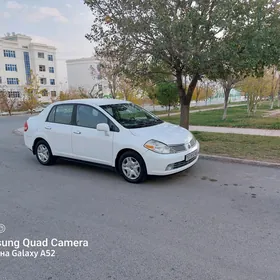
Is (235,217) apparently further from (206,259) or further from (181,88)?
(181,88)

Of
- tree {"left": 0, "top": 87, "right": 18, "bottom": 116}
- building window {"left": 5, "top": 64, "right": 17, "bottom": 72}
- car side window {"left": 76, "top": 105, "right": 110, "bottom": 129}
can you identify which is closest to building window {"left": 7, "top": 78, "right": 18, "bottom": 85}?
building window {"left": 5, "top": 64, "right": 17, "bottom": 72}

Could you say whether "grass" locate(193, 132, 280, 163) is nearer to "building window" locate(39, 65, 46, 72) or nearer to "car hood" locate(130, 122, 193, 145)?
"car hood" locate(130, 122, 193, 145)

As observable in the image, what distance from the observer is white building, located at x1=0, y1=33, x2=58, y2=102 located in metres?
49.9

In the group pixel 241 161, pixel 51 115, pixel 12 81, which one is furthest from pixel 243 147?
pixel 12 81

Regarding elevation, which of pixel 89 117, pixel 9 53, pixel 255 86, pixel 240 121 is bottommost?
pixel 240 121

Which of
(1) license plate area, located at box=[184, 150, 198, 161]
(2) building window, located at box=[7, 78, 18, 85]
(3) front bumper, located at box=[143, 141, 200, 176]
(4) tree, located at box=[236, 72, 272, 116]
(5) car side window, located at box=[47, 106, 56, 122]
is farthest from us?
A: (2) building window, located at box=[7, 78, 18, 85]

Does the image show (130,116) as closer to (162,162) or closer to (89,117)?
(89,117)

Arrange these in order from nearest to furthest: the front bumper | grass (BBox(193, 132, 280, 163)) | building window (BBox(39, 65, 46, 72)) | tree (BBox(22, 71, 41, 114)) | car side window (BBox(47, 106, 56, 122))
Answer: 1. the front bumper
2. car side window (BBox(47, 106, 56, 122))
3. grass (BBox(193, 132, 280, 163))
4. tree (BBox(22, 71, 41, 114))
5. building window (BBox(39, 65, 46, 72))

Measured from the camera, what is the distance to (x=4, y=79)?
164 ft

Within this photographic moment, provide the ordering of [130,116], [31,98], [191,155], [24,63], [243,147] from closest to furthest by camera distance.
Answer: [191,155] < [130,116] < [243,147] < [31,98] < [24,63]

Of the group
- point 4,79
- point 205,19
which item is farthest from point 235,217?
point 4,79

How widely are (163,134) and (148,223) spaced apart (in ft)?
6.59

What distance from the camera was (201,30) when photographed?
6172 mm

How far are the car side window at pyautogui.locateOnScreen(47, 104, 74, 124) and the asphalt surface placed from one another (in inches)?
48.2
